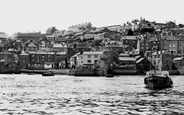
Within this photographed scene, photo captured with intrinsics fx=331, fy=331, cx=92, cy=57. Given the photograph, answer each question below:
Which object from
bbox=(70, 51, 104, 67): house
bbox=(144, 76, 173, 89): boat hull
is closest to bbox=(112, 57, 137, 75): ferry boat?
bbox=(70, 51, 104, 67): house

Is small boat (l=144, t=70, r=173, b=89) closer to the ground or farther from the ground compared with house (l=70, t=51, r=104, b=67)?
closer to the ground

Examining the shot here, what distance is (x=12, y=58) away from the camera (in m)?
144

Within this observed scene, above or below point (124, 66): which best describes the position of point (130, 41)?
above

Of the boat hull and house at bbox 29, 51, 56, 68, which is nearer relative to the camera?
the boat hull

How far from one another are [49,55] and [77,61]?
59.3 feet

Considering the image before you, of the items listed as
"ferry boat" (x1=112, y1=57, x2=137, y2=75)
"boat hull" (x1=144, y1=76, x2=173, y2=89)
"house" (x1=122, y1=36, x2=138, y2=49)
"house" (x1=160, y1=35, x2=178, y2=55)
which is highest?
"house" (x1=122, y1=36, x2=138, y2=49)

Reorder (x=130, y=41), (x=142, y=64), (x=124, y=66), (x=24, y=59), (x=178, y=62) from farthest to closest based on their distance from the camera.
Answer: (x=130, y=41) < (x=24, y=59) < (x=142, y=64) < (x=178, y=62) < (x=124, y=66)

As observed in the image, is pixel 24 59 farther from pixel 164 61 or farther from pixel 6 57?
pixel 164 61

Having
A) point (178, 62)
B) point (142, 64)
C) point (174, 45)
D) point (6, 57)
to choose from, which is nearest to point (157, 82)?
point (142, 64)

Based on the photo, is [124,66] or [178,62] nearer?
[124,66]

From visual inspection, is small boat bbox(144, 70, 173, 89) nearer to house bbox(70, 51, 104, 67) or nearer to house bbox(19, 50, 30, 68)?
house bbox(70, 51, 104, 67)

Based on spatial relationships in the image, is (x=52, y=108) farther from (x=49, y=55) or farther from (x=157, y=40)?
Answer: (x=157, y=40)

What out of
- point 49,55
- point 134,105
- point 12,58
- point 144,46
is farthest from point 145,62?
point 134,105

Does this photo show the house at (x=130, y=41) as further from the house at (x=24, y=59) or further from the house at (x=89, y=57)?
the house at (x=24, y=59)
